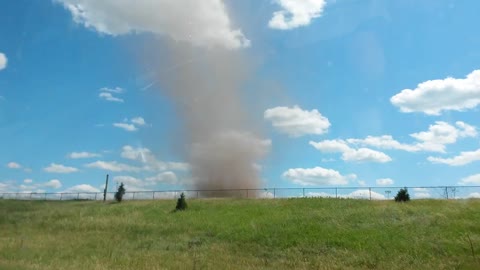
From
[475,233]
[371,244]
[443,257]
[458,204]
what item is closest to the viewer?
[443,257]

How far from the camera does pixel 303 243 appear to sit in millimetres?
30109

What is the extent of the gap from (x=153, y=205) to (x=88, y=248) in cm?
2849

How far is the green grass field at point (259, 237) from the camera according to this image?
76.2ft

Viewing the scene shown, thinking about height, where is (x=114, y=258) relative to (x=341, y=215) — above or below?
below

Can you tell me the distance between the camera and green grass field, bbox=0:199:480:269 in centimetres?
2322

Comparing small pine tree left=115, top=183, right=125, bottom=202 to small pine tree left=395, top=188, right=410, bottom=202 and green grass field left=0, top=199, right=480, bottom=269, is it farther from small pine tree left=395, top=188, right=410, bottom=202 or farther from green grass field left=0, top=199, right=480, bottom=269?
small pine tree left=395, top=188, right=410, bottom=202

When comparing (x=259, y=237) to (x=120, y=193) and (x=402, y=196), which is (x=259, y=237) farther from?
(x=120, y=193)

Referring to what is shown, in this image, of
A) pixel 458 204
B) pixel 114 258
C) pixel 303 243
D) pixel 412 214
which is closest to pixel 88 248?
pixel 114 258

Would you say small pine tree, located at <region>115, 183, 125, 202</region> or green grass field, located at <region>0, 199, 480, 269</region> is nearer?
green grass field, located at <region>0, 199, 480, 269</region>

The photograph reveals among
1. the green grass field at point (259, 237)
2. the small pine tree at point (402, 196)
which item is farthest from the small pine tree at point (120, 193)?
the small pine tree at point (402, 196)

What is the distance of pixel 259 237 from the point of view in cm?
3272

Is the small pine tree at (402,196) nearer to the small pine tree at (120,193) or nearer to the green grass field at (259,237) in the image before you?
the green grass field at (259,237)

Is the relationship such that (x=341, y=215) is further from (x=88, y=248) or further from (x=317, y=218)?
(x=88, y=248)

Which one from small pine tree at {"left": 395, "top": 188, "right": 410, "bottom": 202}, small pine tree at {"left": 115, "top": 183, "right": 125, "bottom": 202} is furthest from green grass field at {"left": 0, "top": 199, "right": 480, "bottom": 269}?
small pine tree at {"left": 115, "top": 183, "right": 125, "bottom": 202}
